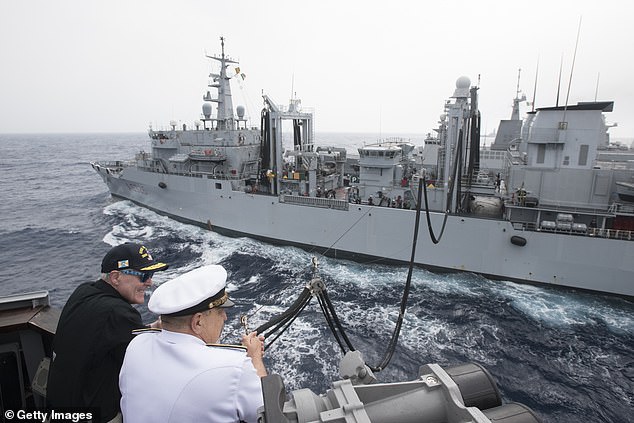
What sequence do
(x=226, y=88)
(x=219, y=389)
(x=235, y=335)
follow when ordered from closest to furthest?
(x=219, y=389)
(x=235, y=335)
(x=226, y=88)

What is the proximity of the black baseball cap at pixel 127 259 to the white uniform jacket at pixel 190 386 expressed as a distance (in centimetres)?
116

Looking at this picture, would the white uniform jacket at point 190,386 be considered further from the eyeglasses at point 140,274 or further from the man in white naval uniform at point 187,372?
the eyeglasses at point 140,274

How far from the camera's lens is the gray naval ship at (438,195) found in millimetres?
13281

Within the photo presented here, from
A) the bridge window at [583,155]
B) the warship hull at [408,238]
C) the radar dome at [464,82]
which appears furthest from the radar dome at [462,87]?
the warship hull at [408,238]

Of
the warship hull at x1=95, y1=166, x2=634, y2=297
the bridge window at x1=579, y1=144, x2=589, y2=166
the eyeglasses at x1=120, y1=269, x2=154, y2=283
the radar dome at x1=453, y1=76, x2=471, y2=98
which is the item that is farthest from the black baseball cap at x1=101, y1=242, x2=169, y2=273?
the bridge window at x1=579, y1=144, x2=589, y2=166

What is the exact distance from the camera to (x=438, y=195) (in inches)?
629

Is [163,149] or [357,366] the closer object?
[357,366]

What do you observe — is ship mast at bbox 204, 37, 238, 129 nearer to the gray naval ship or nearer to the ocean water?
the gray naval ship

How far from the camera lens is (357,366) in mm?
1906

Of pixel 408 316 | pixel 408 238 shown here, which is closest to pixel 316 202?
pixel 408 238

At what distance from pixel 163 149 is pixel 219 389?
25.1 meters

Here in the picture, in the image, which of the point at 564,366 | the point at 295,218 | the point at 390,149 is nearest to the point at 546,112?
the point at 390,149

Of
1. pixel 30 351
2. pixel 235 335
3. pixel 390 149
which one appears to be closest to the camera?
pixel 30 351

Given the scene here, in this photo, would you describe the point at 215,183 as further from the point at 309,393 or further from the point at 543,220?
the point at 309,393
